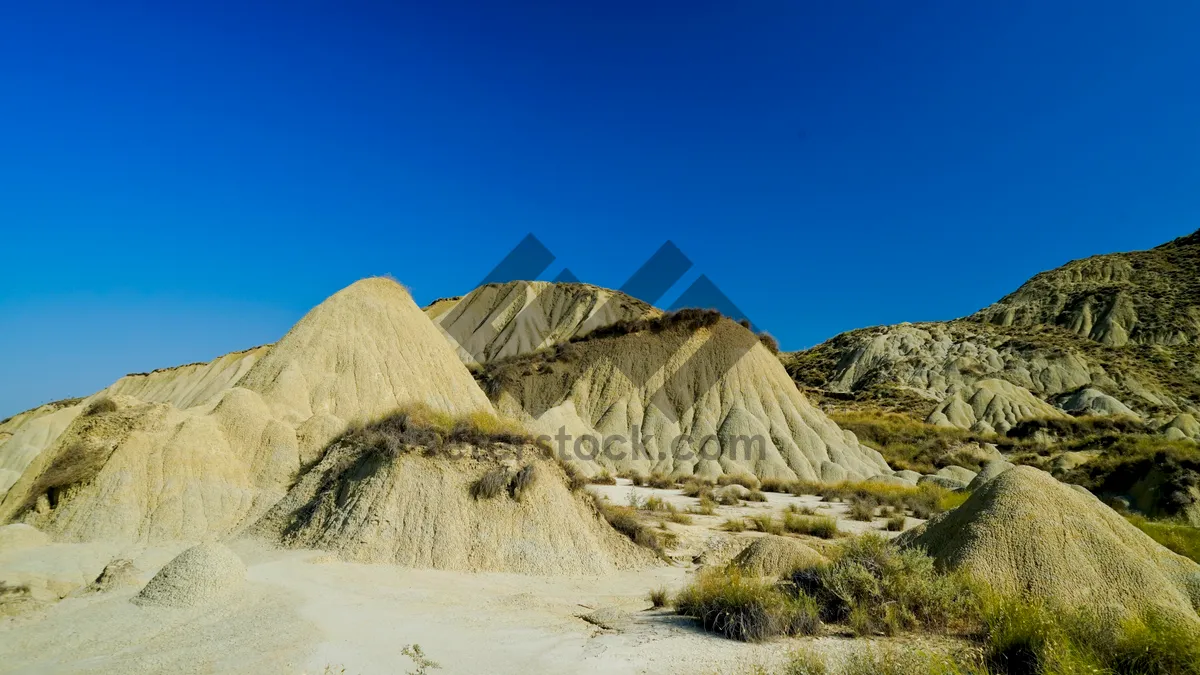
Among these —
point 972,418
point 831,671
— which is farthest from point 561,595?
point 972,418

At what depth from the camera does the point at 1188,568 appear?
800 cm

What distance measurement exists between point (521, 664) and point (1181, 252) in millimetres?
118686

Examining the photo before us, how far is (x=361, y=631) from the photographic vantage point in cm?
795

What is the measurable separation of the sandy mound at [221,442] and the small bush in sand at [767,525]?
1054 cm

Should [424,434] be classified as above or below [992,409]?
below

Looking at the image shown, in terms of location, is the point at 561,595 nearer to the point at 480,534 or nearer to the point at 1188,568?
the point at 480,534

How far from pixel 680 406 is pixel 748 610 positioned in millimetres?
31940

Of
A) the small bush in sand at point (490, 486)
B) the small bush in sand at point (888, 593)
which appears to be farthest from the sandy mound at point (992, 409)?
the small bush in sand at point (888, 593)

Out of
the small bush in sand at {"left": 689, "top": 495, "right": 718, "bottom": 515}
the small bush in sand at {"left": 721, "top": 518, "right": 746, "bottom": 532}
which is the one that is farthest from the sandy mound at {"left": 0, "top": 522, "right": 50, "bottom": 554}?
the small bush in sand at {"left": 689, "top": 495, "right": 718, "bottom": 515}

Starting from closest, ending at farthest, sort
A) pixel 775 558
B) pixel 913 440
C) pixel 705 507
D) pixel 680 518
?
pixel 775 558
pixel 680 518
pixel 705 507
pixel 913 440

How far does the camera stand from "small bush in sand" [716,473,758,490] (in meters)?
30.2

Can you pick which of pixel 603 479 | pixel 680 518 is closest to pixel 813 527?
pixel 680 518

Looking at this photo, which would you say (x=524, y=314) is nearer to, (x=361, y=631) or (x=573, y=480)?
(x=573, y=480)

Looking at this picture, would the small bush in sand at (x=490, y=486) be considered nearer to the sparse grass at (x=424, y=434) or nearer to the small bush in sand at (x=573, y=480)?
the sparse grass at (x=424, y=434)
